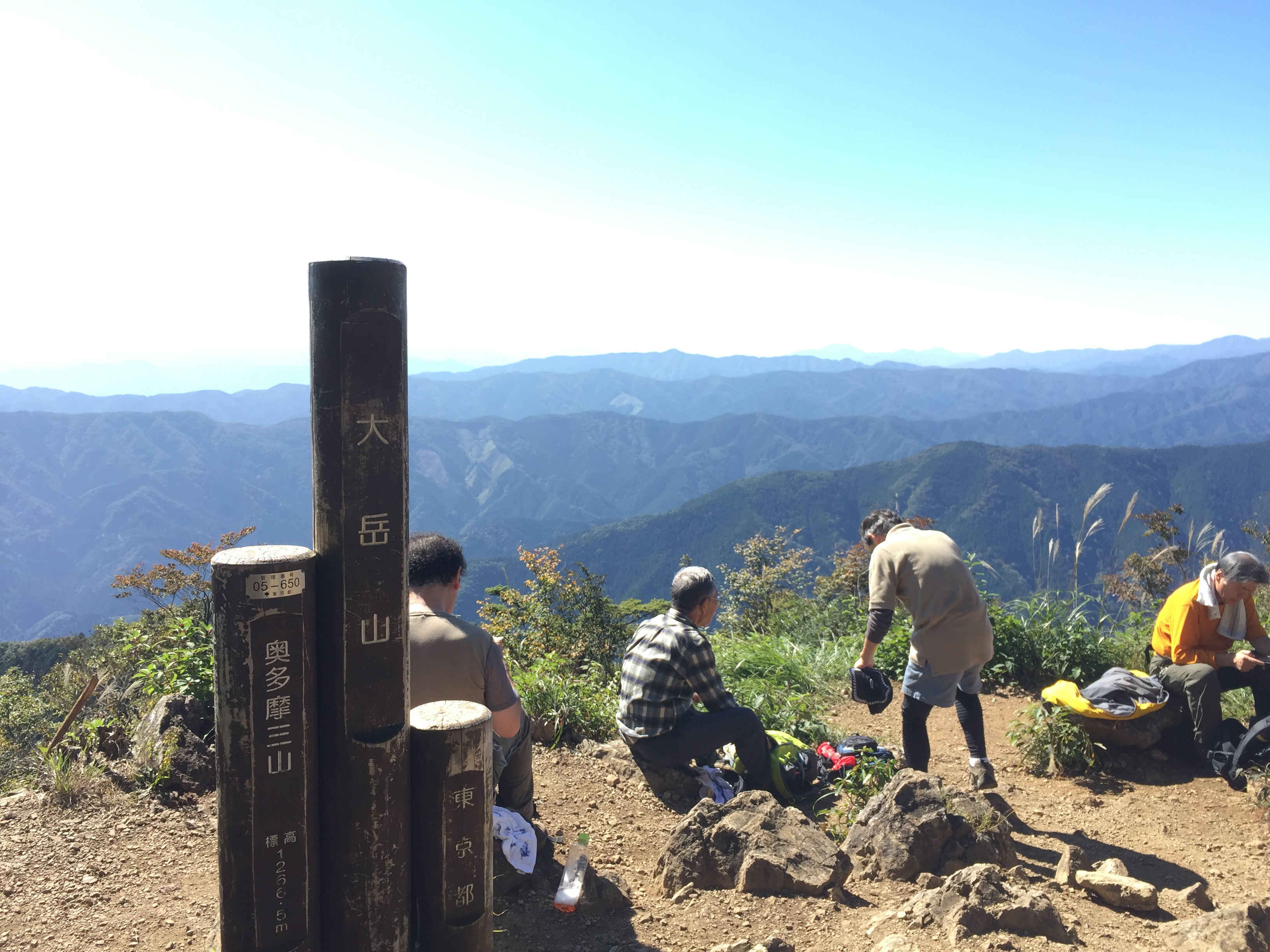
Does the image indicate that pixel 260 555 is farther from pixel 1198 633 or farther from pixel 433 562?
pixel 1198 633

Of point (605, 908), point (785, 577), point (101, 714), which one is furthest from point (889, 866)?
point (785, 577)

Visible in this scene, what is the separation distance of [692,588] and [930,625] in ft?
4.52

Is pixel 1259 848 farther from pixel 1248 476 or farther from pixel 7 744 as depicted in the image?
pixel 1248 476

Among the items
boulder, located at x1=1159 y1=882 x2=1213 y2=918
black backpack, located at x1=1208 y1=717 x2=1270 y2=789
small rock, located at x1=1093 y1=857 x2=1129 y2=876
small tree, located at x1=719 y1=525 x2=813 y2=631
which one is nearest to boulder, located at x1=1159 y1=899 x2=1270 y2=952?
boulder, located at x1=1159 y1=882 x2=1213 y2=918

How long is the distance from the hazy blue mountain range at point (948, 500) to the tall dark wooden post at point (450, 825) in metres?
85.7

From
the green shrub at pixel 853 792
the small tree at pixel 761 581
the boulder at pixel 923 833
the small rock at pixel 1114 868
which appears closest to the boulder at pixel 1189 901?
the small rock at pixel 1114 868

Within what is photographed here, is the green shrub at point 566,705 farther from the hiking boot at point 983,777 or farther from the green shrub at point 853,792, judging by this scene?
the hiking boot at point 983,777

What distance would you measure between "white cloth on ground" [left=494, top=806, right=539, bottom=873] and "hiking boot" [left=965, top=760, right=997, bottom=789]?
2790mm

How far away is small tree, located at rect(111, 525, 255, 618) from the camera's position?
7.84m

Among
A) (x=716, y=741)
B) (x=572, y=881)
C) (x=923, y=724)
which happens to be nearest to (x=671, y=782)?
(x=716, y=741)

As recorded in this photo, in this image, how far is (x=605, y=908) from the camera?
318 centimetres

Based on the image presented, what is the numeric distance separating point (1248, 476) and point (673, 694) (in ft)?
408

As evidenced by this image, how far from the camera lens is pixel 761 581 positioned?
10.9 metres

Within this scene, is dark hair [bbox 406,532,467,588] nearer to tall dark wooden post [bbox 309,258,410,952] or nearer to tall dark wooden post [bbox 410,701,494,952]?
tall dark wooden post [bbox 410,701,494,952]
